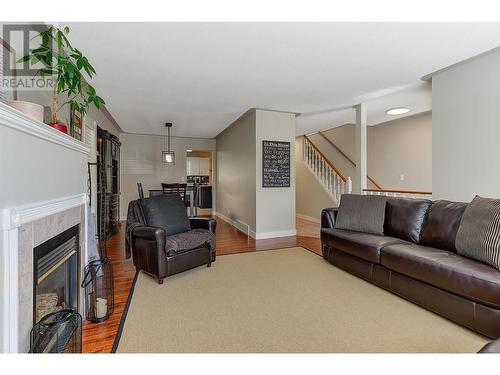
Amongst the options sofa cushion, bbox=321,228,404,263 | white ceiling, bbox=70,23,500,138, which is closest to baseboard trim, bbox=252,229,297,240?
sofa cushion, bbox=321,228,404,263

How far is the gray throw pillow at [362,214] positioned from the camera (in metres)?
2.97

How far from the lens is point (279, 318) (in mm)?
1992

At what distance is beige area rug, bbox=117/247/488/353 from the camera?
5.47 ft

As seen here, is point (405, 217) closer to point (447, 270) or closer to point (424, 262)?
point (424, 262)

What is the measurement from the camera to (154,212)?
3016mm

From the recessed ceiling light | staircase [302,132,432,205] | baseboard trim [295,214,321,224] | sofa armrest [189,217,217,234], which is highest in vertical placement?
the recessed ceiling light

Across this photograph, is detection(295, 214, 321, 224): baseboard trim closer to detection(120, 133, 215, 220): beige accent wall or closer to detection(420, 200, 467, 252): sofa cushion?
detection(120, 133, 215, 220): beige accent wall

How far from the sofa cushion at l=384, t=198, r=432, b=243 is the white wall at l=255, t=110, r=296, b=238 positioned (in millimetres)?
2172

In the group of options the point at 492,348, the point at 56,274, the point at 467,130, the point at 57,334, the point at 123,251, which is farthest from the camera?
the point at 123,251

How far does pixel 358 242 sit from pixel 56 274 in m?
2.64

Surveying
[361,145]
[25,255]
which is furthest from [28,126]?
[361,145]

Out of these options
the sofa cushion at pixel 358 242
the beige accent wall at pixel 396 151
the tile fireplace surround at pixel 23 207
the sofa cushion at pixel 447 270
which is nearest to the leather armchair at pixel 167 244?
the tile fireplace surround at pixel 23 207
